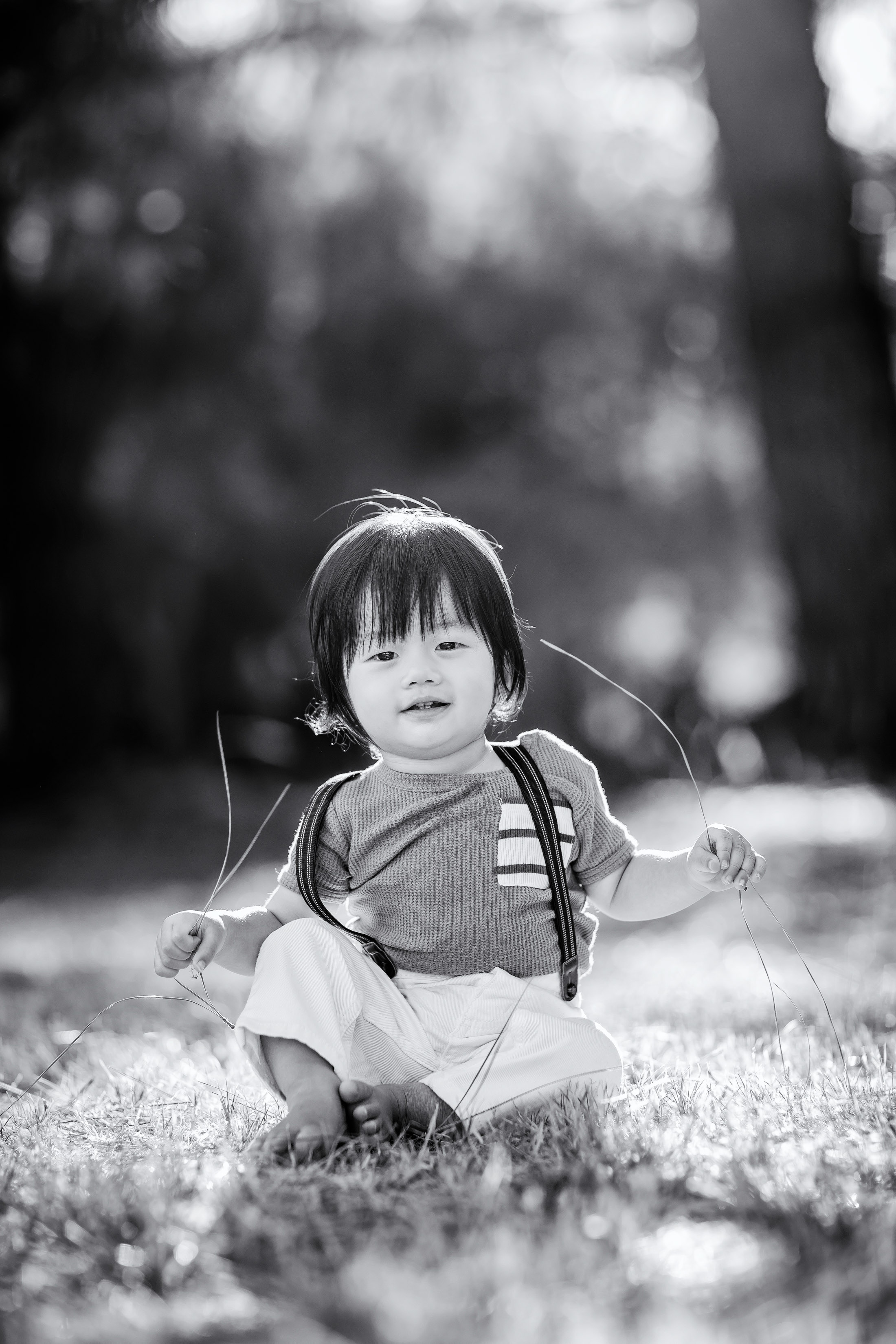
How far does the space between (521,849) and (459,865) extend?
103 mm

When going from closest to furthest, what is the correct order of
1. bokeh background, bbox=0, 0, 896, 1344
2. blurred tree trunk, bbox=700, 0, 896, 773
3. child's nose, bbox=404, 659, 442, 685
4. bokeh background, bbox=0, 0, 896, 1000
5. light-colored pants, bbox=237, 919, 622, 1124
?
1. light-colored pants, bbox=237, 919, 622, 1124
2. child's nose, bbox=404, 659, 442, 685
3. bokeh background, bbox=0, 0, 896, 1344
4. blurred tree trunk, bbox=700, 0, 896, 773
5. bokeh background, bbox=0, 0, 896, 1000

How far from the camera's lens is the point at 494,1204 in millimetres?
1495

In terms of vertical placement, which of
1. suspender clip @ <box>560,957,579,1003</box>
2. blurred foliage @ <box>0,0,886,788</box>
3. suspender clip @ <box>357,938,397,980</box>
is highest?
blurred foliage @ <box>0,0,886,788</box>

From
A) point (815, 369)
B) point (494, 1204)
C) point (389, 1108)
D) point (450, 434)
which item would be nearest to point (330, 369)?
point (450, 434)

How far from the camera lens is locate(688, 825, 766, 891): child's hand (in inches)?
79.7

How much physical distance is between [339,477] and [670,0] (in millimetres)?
3868

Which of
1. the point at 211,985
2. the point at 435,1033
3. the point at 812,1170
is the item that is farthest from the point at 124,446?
the point at 812,1170

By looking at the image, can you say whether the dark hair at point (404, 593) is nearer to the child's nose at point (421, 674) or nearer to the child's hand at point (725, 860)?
the child's nose at point (421, 674)

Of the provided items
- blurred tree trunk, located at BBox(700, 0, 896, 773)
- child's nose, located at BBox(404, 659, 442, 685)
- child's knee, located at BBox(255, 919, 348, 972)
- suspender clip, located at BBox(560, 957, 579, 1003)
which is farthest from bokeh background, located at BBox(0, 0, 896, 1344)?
child's nose, located at BBox(404, 659, 442, 685)

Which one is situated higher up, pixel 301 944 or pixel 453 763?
pixel 453 763

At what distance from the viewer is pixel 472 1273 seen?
1.27 meters

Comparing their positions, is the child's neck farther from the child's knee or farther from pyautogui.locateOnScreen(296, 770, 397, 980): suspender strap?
the child's knee

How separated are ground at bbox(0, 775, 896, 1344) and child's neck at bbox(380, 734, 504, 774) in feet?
1.87

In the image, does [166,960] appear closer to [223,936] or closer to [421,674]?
[223,936]
